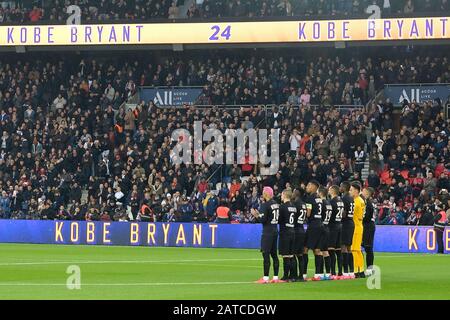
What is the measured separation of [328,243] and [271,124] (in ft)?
68.8

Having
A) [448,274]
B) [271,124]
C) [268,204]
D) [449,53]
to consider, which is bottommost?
[448,274]

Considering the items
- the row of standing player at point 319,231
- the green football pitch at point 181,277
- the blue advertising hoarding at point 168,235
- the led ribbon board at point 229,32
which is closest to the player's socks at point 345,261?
the row of standing player at point 319,231

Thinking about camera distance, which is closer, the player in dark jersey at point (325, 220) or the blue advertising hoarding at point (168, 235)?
the player in dark jersey at point (325, 220)

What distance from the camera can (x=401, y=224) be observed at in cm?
3784

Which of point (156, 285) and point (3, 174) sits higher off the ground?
point (3, 174)

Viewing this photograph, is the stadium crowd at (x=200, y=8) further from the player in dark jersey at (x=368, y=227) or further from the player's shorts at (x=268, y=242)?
the player's shorts at (x=268, y=242)

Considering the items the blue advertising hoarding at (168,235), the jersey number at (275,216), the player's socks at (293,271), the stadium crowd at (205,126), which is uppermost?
the stadium crowd at (205,126)

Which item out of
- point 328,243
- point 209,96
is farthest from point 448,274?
point 209,96

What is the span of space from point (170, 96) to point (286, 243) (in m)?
26.5

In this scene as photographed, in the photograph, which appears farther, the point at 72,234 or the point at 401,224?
the point at 72,234

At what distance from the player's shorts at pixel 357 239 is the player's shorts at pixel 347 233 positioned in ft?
0.95

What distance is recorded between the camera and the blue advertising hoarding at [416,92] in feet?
147

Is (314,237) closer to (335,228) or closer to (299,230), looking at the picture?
(299,230)

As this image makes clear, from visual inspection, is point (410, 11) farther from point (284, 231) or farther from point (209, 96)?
point (284, 231)
